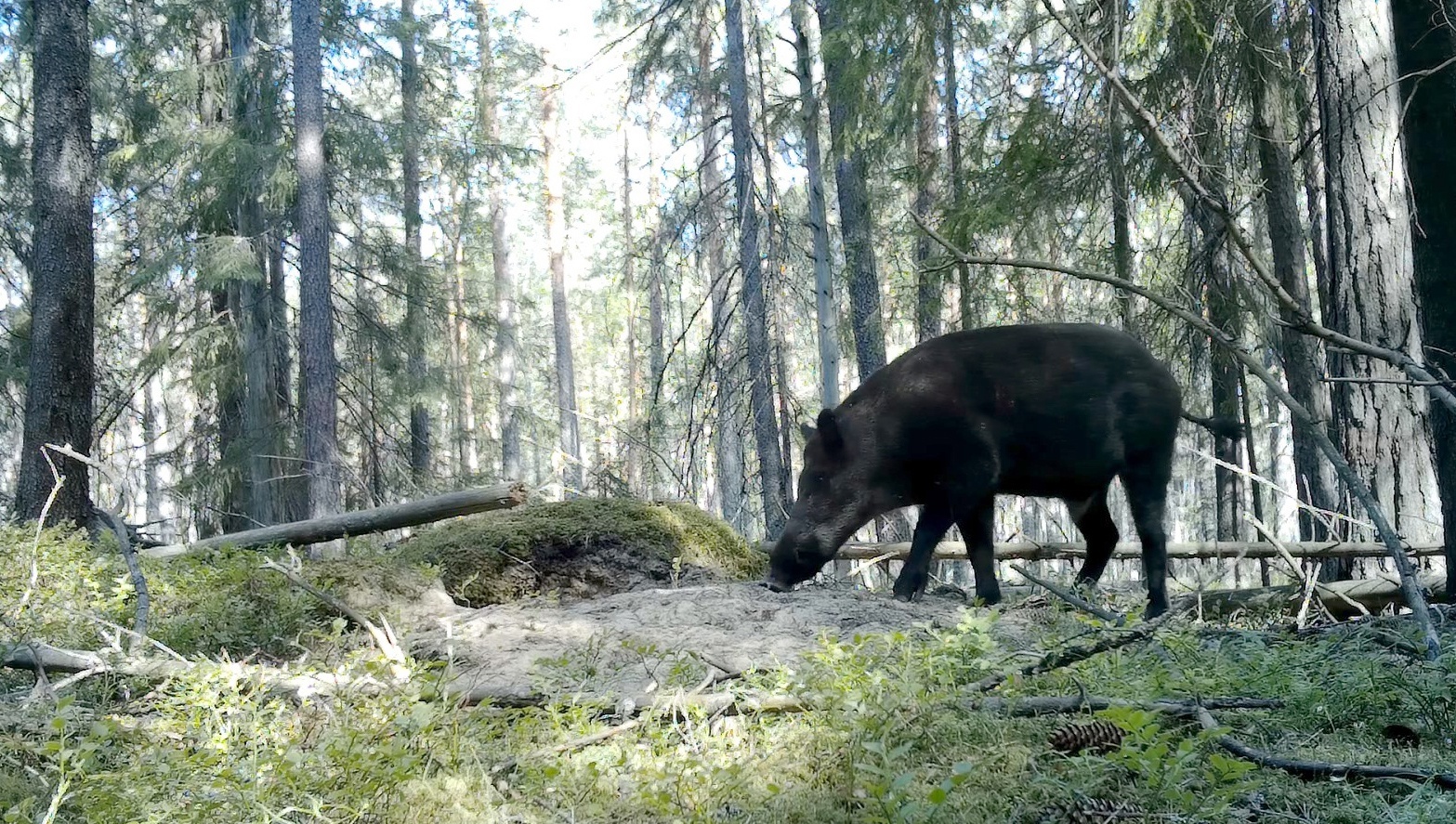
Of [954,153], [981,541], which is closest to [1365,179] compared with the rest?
[981,541]

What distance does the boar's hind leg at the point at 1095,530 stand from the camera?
755 cm

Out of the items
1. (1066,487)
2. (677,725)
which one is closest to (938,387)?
(1066,487)

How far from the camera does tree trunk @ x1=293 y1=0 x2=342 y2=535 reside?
14695 millimetres

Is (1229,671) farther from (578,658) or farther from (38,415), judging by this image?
(38,415)

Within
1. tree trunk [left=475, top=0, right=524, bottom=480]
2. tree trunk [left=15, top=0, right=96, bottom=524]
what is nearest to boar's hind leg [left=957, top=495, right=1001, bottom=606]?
tree trunk [left=15, top=0, right=96, bottom=524]

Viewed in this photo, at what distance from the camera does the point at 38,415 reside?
10305 millimetres

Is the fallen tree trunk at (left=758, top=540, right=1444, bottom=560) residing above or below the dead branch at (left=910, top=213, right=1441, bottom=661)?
below

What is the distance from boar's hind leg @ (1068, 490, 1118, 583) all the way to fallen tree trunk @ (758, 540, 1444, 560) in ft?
0.77

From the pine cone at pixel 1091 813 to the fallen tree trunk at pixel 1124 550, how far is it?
17.4ft

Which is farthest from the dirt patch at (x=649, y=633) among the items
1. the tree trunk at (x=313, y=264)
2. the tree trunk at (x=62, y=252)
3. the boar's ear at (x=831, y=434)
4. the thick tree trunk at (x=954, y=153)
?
the tree trunk at (x=313, y=264)

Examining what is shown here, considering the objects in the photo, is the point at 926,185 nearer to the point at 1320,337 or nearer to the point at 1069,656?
the point at 1320,337

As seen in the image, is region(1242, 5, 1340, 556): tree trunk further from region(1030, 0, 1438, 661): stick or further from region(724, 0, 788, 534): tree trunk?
region(724, 0, 788, 534): tree trunk

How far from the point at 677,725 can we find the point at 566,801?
1.94 ft

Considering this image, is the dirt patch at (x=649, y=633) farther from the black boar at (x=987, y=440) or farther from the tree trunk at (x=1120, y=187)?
the tree trunk at (x=1120, y=187)
